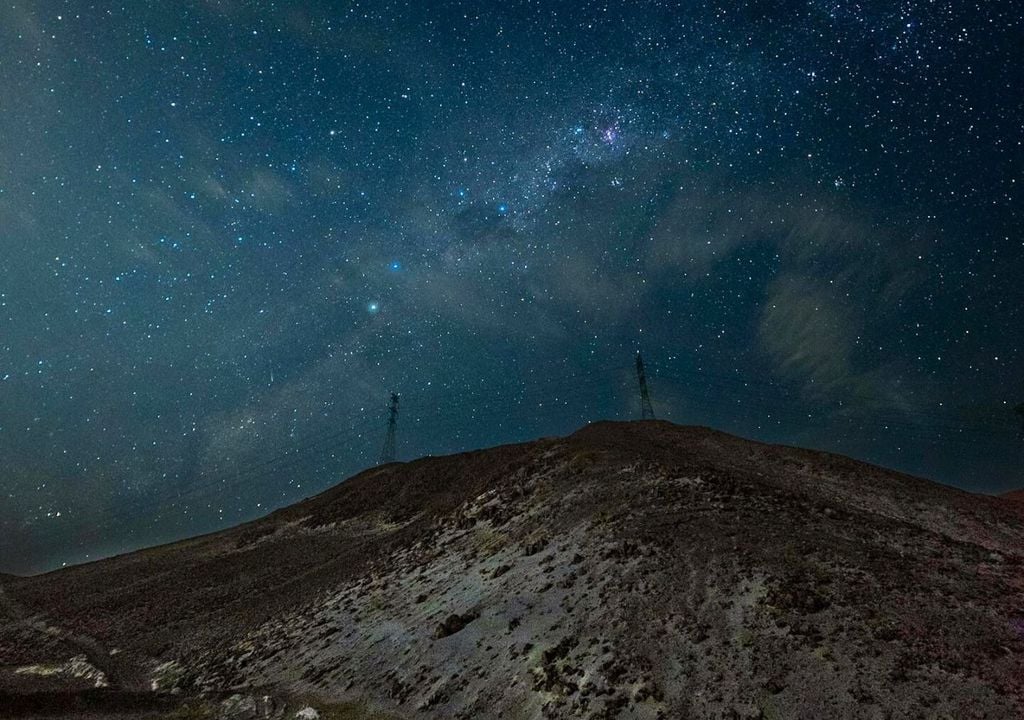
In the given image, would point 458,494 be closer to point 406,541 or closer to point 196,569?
point 406,541

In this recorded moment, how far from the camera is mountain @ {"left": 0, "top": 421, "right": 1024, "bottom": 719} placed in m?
12.5

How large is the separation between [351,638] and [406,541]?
11953mm

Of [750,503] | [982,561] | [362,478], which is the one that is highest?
[362,478]

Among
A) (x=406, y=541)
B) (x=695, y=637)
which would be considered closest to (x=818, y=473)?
(x=695, y=637)

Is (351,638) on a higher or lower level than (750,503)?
lower

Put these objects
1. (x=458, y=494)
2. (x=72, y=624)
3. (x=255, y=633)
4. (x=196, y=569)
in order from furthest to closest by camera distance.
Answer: (x=196, y=569) → (x=458, y=494) → (x=72, y=624) → (x=255, y=633)

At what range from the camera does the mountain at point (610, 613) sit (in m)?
12.5

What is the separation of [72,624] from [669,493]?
4485 cm

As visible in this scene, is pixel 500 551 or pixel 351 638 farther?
pixel 500 551

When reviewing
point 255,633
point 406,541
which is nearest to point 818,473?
point 406,541

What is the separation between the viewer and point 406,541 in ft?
114

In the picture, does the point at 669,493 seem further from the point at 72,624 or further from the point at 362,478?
the point at 362,478

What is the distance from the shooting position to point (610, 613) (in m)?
16.6

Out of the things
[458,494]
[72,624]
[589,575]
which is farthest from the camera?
[458,494]
